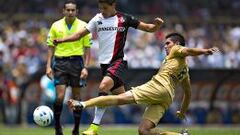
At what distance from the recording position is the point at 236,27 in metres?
30.8

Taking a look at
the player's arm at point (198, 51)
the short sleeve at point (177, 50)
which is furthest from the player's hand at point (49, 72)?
the player's arm at point (198, 51)

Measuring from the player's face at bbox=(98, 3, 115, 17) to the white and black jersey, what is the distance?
79 mm

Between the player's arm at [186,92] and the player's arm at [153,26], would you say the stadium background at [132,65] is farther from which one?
the player's arm at [186,92]

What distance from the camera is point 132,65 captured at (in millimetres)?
27922

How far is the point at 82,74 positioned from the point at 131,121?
10090 millimetres

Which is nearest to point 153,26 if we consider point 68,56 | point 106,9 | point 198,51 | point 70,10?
point 106,9

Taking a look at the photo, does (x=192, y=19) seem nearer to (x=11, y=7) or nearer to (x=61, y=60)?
(x=11, y=7)

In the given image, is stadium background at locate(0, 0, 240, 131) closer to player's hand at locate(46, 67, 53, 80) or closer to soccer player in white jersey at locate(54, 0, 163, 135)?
player's hand at locate(46, 67, 53, 80)

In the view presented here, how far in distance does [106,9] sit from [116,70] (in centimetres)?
117

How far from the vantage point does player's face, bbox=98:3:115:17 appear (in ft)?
51.2

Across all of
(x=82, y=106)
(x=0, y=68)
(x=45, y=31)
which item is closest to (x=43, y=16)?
(x=45, y=31)

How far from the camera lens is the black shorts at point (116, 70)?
1561 cm

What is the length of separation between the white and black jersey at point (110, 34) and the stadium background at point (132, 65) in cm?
956

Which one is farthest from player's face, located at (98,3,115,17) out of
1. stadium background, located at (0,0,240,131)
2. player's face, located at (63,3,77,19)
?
stadium background, located at (0,0,240,131)
